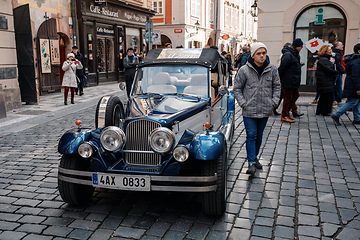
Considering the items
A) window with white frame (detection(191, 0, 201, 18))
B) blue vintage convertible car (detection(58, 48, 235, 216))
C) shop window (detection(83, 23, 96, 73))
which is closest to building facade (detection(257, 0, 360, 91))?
shop window (detection(83, 23, 96, 73))

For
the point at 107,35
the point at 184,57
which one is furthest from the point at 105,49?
the point at 184,57

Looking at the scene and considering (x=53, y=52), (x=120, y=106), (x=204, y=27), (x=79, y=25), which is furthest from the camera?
(x=204, y=27)

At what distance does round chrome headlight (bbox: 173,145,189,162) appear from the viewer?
364cm

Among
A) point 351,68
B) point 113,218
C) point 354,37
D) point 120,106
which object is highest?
point 354,37

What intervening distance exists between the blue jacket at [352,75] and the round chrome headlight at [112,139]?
6.61 m

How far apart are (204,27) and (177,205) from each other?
36595 mm

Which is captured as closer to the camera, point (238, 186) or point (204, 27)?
point (238, 186)

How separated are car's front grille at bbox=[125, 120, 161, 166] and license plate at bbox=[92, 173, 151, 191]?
0.34m

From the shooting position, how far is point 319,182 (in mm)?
4859

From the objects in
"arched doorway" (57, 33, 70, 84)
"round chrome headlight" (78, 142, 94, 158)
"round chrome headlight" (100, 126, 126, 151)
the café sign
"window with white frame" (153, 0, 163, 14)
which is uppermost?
"window with white frame" (153, 0, 163, 14)

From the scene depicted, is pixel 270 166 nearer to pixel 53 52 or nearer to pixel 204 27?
pixel 53 52

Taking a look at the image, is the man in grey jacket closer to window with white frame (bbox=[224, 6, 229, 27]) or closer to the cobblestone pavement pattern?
the cobblestone pavement pattern

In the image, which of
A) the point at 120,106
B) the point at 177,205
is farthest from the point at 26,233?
the point at 120,106

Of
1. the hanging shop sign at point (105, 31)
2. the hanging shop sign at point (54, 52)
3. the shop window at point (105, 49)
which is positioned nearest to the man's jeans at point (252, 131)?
the hanging shop sign at point (54, 52)
